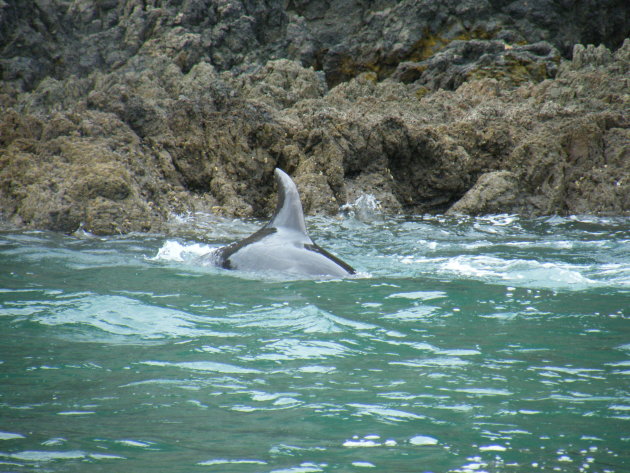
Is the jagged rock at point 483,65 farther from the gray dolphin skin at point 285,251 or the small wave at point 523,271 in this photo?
the gray dolphin skin at point 285,251

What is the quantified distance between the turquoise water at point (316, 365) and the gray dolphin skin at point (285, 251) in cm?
19

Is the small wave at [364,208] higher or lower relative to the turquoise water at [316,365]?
higher

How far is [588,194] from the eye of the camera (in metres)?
10.2

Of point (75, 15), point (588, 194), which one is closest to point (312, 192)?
point (588, 194)

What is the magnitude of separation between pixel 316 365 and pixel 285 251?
2447 mm

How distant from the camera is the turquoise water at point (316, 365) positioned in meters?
2.48

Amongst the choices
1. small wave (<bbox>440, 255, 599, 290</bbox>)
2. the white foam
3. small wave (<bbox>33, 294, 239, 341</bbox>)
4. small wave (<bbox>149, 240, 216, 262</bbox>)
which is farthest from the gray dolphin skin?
the white foam

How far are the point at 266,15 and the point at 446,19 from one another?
21.9 feet

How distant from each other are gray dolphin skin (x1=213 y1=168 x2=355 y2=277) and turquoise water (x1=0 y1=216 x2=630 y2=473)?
193 mm

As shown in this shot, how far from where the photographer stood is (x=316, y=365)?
359 centimetres

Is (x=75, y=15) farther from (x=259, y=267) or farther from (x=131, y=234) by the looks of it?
(x=259, y=267)

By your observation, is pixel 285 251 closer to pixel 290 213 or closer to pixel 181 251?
pixel 290 213

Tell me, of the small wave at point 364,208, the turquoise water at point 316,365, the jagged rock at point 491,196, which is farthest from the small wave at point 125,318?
the jagged rock at point 491,196

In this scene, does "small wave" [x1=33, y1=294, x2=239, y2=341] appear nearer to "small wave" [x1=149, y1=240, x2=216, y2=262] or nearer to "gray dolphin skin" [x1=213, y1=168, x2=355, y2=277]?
"gray dolphin skin" [x1=213, y1=168, x2=355, y2=277]
